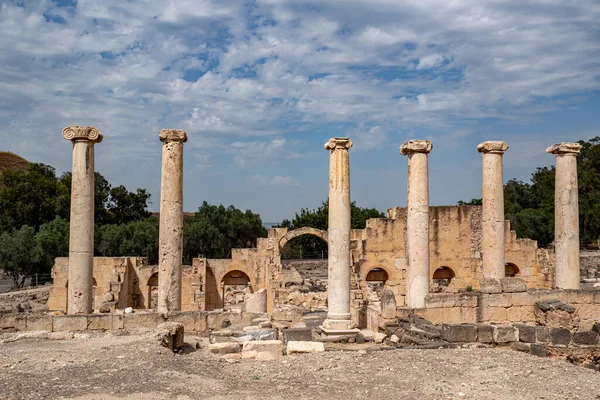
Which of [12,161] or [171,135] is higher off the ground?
[12,161]

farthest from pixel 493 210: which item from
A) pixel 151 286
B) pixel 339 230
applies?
pixel 151 286

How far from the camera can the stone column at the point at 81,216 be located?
16.1m

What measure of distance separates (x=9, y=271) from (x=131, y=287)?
16284mm

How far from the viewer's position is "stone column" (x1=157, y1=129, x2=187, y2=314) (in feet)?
53.1

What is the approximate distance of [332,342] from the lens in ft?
48.8

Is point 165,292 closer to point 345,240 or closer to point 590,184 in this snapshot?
point 345,240

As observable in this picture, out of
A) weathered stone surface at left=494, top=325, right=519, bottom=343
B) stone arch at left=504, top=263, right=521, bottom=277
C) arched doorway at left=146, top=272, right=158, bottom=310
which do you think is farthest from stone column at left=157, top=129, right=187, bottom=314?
stone arch at left=504, top=263, right=521, bottom=277

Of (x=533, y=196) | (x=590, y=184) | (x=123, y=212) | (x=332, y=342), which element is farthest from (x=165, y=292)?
(x=533, y=196)

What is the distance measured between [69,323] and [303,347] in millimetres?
6148

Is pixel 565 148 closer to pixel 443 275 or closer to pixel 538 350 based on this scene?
pixel 538 350

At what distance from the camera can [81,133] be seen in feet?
53.4

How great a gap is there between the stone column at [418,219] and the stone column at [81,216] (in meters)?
8.55

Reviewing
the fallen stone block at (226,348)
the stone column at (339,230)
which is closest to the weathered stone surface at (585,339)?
the stone column at (339,230)

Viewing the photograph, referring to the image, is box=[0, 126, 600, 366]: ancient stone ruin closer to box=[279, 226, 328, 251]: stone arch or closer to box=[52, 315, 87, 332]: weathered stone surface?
box=[52, 315, 87, 332]: weathered stone surface
